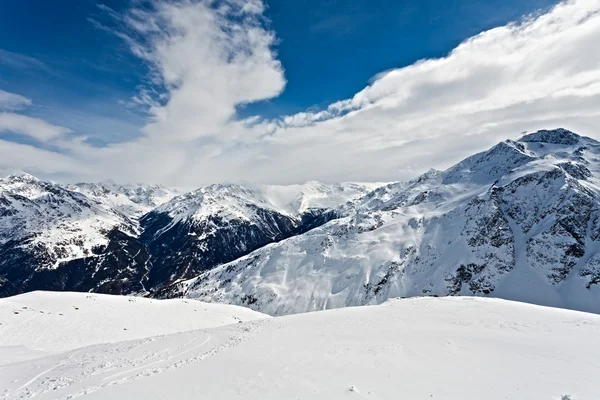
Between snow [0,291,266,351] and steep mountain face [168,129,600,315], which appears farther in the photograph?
steep mountain face [168,129,600,315]

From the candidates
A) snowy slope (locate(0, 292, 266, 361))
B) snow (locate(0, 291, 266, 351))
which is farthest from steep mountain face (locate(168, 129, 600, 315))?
snowy slope (locate(0, 292, 266, 361))

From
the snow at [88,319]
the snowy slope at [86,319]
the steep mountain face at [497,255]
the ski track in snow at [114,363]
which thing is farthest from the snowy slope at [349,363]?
the steep mountain face at [497,255]

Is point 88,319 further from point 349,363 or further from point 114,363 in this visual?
point 349,363

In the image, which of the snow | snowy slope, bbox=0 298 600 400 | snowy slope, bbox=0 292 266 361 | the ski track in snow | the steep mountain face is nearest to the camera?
snowy slope, bbox=0 298 600 400

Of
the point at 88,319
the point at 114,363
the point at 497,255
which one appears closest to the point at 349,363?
the point at 114,363

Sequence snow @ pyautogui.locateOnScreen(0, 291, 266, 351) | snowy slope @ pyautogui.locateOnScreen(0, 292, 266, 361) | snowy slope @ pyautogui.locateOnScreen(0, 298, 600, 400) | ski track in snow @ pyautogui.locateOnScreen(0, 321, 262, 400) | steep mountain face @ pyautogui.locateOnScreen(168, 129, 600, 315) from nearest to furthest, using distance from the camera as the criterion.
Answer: snowy slope @ pyautogui.locateOnScreen(0, 298, 600, 400), ski track in snow @ pyautogui.locateOnScreen(0, 321, 262, 400), snowy slope @ pyautogui.locateOnScreen(0, 292, 266, 361), snow @ pyautogui.locateOnScreen(0, 291, 266, 351), steep mountain face @ pyautogui.locateOnScreen(168, 129, 600, 315)

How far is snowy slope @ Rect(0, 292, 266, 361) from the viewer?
33388 millimetres

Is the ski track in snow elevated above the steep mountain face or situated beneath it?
elevated above

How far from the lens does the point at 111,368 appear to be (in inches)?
762

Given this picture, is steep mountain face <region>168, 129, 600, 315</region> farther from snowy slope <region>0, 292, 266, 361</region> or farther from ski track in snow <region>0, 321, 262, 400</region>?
ski track in snow <region>0, 321, 262, 400</region>

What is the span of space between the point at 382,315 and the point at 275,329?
33.1 feet

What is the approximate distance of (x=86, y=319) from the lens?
134 ft

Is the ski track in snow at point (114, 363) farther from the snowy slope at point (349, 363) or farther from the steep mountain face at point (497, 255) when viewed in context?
the steep mountain face at point (497, 255)

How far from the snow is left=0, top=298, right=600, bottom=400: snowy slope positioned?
1249cm
